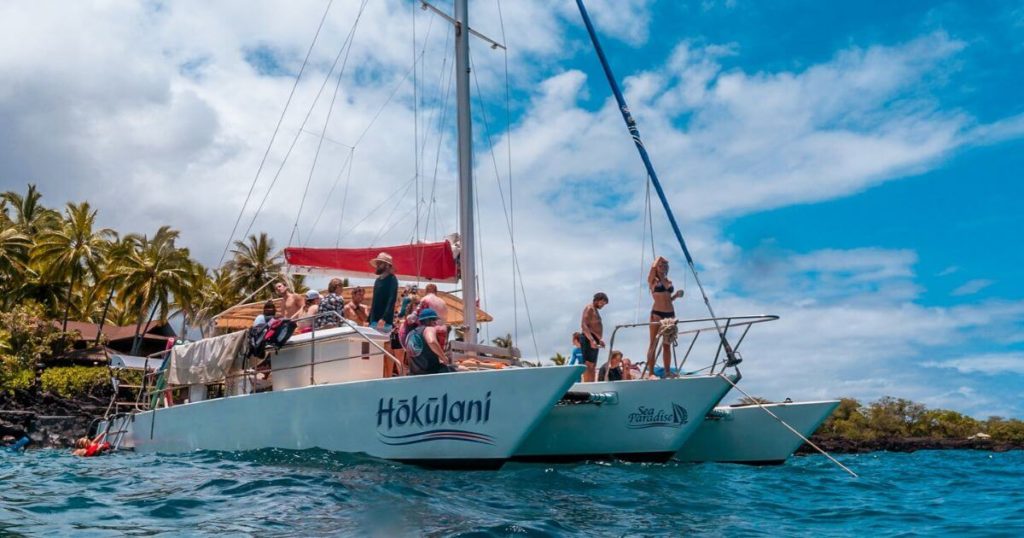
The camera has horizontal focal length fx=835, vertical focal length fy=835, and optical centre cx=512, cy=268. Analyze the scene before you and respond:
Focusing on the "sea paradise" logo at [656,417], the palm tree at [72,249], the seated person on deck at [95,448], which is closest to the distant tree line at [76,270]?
the palm tree at [72,249]

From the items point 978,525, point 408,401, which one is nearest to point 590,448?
point 408,401

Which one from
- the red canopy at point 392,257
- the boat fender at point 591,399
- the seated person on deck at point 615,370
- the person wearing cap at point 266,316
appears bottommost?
the boat fender at point 591,399

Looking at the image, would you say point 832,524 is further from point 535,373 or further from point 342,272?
point 342,272

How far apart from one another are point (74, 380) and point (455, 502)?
32.1 m

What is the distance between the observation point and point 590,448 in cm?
1094

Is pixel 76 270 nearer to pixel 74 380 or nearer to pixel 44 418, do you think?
pixel 74 380

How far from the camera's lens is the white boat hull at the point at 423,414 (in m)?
8.72

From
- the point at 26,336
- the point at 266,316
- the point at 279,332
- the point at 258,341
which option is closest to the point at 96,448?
the point at 266,316

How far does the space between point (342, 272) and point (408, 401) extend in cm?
616

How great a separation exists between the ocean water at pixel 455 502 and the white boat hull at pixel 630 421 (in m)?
0.59

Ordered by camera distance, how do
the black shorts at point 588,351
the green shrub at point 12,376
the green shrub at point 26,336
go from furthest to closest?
the green shrub at point 26,336, the green shrub at point 12,376, the black shorts at point 588,351

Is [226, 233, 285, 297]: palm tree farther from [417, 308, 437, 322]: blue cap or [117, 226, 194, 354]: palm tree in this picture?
[417, 308, 437, 322]: blue cap

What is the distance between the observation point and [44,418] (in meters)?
26.4

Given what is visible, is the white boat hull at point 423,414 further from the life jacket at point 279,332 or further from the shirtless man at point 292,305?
the shirtless man at point 292,305
